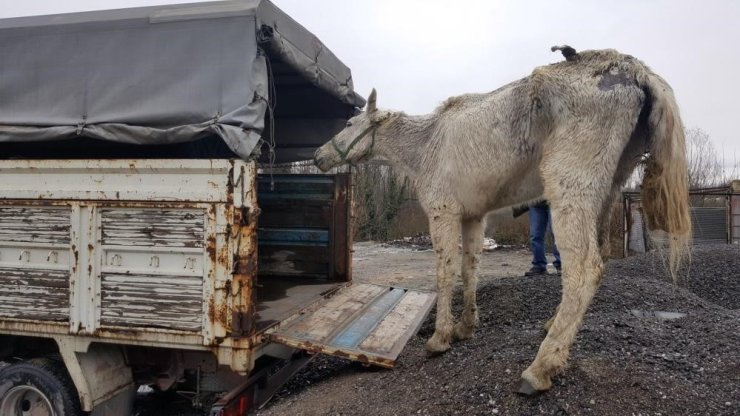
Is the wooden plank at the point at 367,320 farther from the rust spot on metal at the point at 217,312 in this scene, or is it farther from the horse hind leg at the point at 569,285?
the horse hind leg at the point at 569,285

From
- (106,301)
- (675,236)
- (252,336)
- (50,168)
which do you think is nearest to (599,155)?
(675,236)

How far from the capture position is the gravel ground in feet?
11.1

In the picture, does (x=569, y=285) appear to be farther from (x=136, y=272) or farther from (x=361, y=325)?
(x=136, y=272)

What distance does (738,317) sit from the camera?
5.47m

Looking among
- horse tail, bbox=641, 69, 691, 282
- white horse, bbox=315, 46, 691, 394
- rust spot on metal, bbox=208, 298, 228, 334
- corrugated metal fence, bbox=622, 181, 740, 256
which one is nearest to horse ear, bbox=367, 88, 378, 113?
white horse, bbox=315, 46, 691, 394

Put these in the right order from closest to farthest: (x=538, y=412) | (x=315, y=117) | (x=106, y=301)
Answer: (x=538, y=412) < (x=106, y=301) < (x=315, y=117)

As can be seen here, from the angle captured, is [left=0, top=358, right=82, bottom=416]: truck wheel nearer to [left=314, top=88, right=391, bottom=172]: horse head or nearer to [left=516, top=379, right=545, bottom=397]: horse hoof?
[left=314, top=88, right=391, bottom=172]: horse head

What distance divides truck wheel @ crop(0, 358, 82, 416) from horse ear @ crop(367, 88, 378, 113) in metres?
3.66

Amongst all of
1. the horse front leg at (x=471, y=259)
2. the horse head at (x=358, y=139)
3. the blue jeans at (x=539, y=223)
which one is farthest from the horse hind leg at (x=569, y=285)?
the blue jeans at (x=539, y=223)

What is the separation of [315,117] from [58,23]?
3.41 metres

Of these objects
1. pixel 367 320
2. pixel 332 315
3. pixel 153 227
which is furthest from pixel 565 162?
pixel 153 227

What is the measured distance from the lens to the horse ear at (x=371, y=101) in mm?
5428

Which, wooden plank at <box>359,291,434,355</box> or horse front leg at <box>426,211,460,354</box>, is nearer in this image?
wooden plank at <box>359,291,434,355</box>

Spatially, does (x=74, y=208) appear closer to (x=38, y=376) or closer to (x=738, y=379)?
(x=38, y=376)
